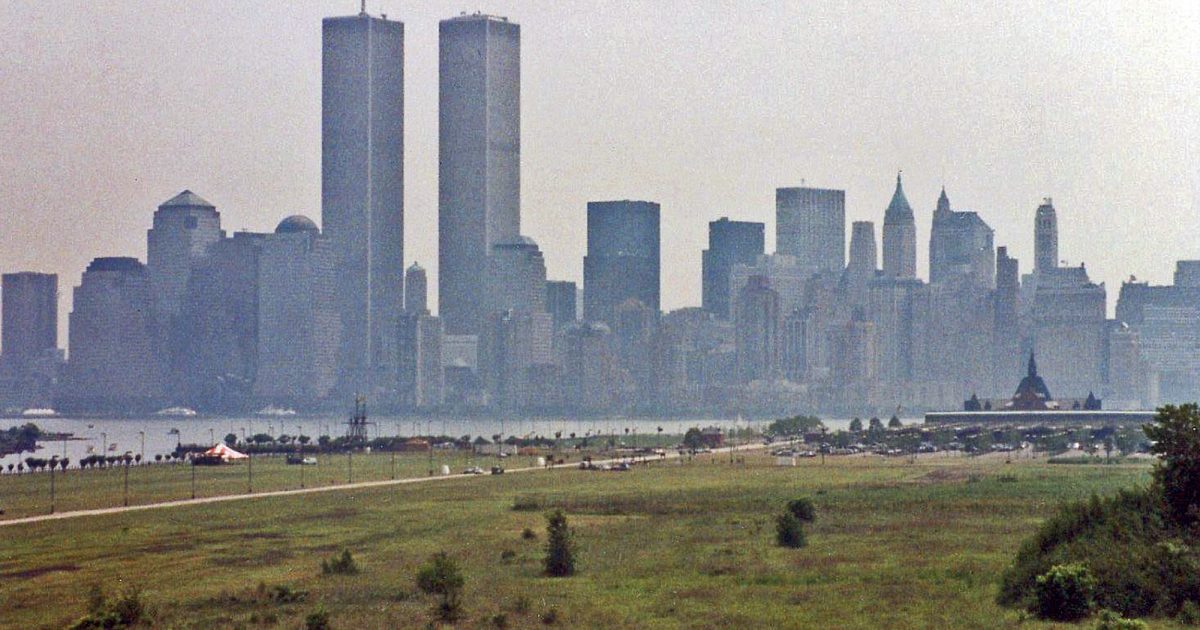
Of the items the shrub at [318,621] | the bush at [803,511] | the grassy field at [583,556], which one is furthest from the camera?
the bush at [803,511]

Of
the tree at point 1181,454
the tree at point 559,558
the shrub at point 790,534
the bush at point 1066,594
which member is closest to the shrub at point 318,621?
the tree at point 559,558

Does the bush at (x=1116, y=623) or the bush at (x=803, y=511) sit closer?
the bush at (x=1116, y=623)

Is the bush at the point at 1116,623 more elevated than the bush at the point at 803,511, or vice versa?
the bush at the point at 803,511

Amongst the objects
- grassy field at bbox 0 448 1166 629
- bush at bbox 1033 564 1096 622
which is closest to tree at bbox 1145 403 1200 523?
grassy field at bbox 0 448 1166 629

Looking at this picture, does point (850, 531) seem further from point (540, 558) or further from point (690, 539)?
point (540, 558)

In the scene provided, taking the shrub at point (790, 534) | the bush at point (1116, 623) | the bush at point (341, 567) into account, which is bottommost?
the bush at point (341, 567)

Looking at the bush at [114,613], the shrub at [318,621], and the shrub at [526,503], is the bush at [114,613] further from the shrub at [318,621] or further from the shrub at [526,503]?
the shrub at [526,503]

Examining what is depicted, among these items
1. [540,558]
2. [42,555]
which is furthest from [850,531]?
[42,555]
